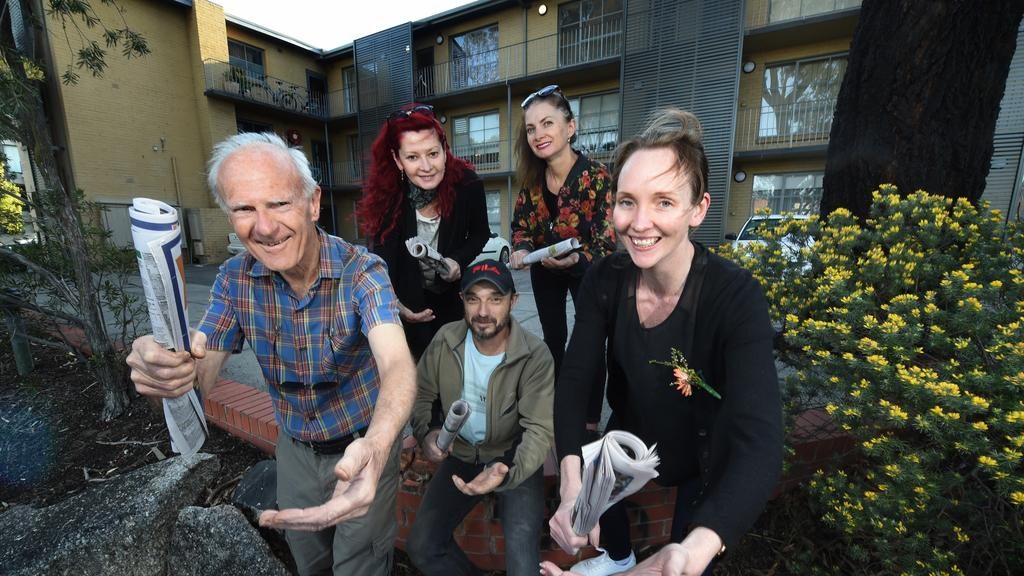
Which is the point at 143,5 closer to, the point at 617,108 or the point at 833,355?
the point at 617,108

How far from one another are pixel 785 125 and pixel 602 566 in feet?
42.4

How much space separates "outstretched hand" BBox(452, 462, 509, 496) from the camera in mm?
1712

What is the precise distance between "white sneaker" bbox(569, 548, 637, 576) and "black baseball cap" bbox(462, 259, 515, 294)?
1302 millimetres

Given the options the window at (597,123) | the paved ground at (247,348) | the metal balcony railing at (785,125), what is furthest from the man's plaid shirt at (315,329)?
the metal balcony railing at (785,125)

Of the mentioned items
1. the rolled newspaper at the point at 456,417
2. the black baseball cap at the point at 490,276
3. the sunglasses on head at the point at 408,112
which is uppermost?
the sunglasses on head at the point at 408,112

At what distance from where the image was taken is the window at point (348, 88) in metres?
18.6

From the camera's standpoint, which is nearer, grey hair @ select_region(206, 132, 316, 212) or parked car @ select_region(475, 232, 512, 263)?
grey hair @ select_region(206, 132, 316, 212)

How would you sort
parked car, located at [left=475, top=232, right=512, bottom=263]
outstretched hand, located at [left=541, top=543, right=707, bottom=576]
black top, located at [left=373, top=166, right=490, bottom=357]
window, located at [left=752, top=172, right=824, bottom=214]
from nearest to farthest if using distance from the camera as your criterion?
outstretched hand, located at [left=541, top=543, right=707, bottom=576] < black top, located at [left=373, top=166, right=490, bottom=357] < window, located at [left=752, top=172, right=824, bottom=214] < parked car, located at [left=475, top=232, right=512, bottom=263]

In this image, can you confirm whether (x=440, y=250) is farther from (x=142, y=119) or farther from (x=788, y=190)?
(x=142, y=119)

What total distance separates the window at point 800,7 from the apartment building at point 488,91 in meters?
0.04

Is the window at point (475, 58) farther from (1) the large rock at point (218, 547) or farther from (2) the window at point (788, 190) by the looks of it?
(1) the large rock at point (218, 547)

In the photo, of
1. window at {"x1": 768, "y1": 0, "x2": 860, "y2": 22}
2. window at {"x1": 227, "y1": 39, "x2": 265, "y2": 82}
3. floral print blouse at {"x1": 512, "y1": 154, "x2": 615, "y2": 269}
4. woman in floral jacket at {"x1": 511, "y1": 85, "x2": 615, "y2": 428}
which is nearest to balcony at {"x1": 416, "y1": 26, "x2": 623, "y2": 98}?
window at {"x1": 768, "y1": 0, "x2": 860, "y2": 22}

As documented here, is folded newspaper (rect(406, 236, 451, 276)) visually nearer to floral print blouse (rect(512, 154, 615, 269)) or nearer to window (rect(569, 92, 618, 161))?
floral print blouse (rect(512, 154, 615, 269))

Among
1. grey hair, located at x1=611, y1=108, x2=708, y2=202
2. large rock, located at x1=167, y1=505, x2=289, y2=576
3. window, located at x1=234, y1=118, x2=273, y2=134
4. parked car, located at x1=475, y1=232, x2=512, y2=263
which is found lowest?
large rock, located at x1=167, y1=505, x2=289, y2=576
